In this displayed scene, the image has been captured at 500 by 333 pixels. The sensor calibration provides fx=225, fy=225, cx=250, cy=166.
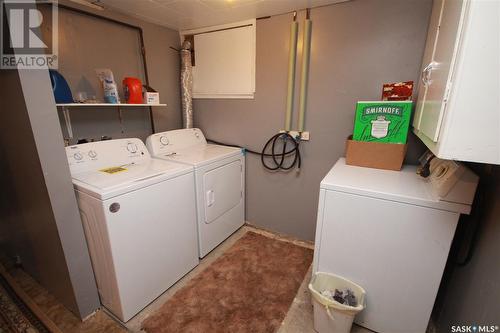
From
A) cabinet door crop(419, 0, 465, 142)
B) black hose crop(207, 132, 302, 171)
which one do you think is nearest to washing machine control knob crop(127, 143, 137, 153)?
black hose crop(207, 132, 302, 171)

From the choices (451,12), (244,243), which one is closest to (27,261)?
(244,243)

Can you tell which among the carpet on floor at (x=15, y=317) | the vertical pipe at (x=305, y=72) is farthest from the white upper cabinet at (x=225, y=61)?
the carpet on floor at (x=15, y=317)

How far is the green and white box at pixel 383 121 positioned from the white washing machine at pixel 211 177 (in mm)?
1219

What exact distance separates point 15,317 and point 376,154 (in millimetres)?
2780

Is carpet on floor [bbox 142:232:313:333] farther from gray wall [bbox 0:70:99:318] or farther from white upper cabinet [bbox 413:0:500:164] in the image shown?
white upper cabinet [bbox 413:0:500:164]

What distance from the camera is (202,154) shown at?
2225mm

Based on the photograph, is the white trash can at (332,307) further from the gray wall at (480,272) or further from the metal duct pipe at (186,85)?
the metal duct pipe at (186,85)

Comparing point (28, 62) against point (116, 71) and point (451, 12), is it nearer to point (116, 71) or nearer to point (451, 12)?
point (116, 71)

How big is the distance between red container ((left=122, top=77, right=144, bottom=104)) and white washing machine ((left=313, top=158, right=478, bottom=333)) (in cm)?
182

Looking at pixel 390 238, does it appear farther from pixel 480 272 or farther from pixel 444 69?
pixel 444 69

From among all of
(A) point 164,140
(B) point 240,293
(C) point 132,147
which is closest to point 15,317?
(C) point 132,147

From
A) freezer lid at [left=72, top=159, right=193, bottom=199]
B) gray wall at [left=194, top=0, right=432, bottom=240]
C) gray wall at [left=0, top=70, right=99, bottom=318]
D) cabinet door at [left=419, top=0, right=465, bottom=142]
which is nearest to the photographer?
cabinet door at [left=419, top=0, right=465, bottom=142]

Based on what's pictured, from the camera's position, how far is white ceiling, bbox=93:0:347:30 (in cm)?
184

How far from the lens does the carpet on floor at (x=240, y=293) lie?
1.54 meters
